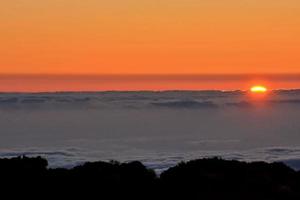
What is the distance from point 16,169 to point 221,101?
1989 inches

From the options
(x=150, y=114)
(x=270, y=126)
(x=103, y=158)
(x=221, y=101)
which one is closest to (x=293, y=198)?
(x=103, y=158)

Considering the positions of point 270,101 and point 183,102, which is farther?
point 270,101

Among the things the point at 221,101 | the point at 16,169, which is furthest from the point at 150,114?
the point at 16,169

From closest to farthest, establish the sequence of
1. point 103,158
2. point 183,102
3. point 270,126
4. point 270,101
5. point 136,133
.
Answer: point 103,158
point 136,133
point 270,126
point 183,102
point 270,101

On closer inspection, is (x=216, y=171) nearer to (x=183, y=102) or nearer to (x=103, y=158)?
(x=103, y=158)

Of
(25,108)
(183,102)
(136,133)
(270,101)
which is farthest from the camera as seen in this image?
(270,101)

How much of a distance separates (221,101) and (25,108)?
46.9ft

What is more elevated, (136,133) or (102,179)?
(136,133)

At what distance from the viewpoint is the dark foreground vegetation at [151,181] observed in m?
9.45

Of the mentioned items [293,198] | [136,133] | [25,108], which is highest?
[25,108]

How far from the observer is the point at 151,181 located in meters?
9.82

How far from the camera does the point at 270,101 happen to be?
6181cm

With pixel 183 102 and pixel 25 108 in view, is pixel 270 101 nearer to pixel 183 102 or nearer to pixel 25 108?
pixel 183 102

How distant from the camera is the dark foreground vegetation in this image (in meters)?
9.45
